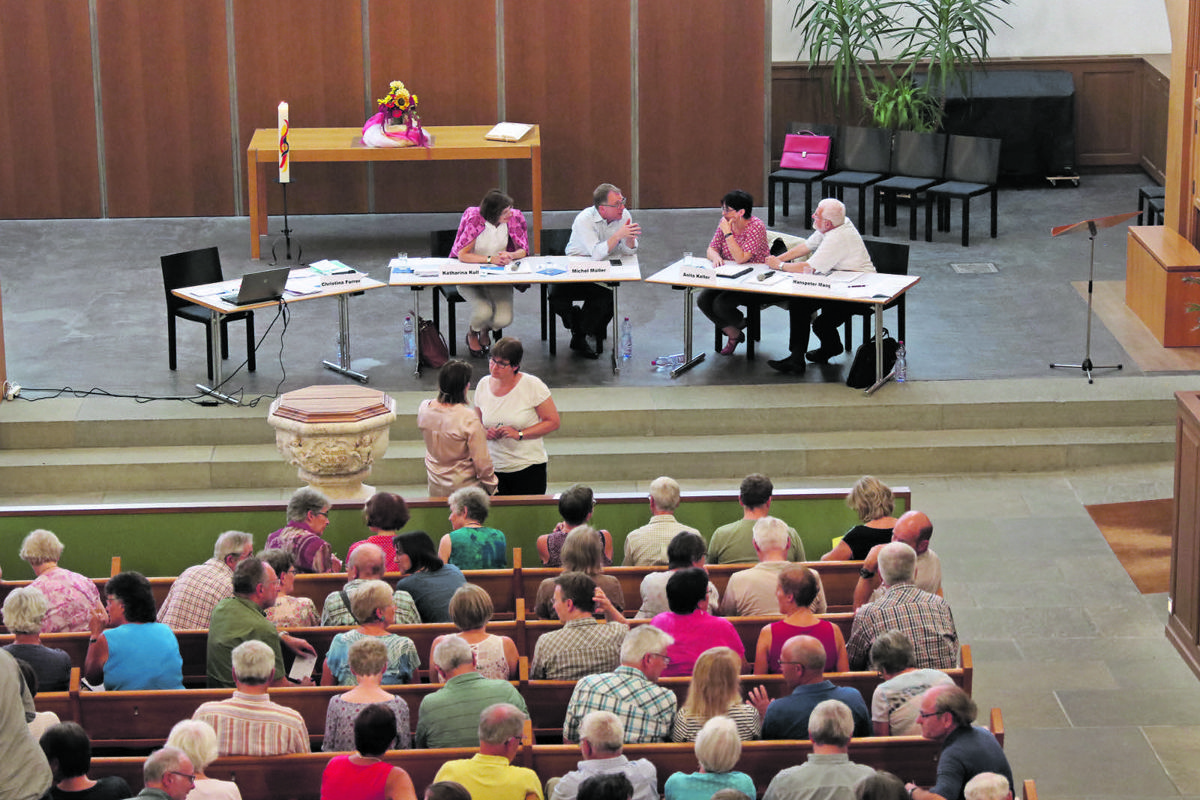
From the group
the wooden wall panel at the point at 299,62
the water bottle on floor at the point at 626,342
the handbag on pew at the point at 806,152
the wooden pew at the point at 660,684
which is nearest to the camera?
the wooden pew at the point at 660,684

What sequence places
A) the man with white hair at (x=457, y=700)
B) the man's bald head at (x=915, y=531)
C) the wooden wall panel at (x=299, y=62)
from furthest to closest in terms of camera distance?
the wooden wall panel at (x=299, y=62), the man's bald head at (x=915, y=531), the man with white hair at (x=457, y=700)

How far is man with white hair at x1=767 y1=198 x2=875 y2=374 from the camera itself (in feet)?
32.6

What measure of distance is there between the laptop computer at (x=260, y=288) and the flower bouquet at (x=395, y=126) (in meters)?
3.25

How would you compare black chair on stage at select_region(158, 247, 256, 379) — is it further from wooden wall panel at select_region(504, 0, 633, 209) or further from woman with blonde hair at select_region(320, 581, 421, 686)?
woman with blonde hair at select_region(320, 581, 421, 686)

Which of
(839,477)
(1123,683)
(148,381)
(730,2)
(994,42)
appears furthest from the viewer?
(994,42)

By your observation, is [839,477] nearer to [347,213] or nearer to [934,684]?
[934,684]

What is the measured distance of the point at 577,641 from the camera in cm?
559

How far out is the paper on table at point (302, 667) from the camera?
582 cm

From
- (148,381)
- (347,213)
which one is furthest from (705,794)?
(347,213)

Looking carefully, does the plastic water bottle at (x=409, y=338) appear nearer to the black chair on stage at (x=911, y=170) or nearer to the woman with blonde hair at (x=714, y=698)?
the black chair on stage at (x=911, y=170)

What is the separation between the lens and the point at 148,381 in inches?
393

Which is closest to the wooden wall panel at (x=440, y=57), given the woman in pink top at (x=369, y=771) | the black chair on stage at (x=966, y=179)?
the black chair on stage at (x=966, y=179)

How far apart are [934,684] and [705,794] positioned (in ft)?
3.21

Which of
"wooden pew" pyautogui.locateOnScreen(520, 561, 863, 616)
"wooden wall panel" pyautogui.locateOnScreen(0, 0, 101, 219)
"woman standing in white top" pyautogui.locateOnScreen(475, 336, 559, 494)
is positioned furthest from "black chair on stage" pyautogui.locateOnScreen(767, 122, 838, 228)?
"wooden pew" pyautogui.locateOnScreen(520, 561, 863, 616)
